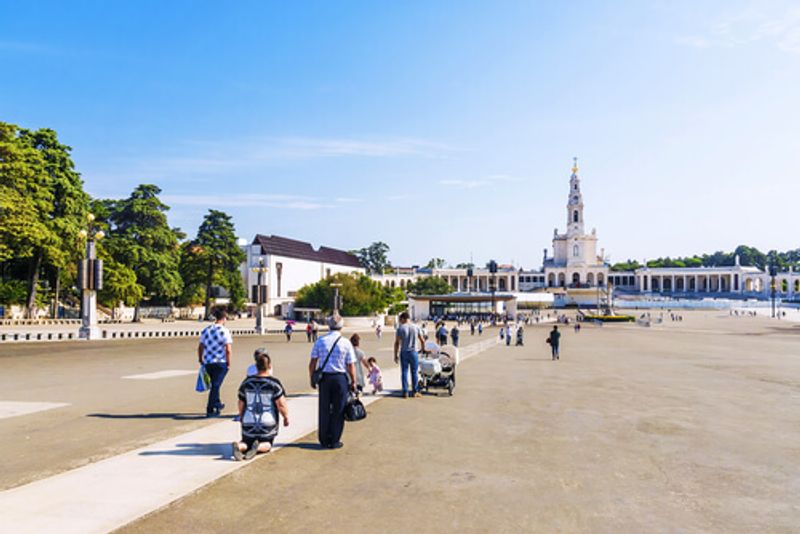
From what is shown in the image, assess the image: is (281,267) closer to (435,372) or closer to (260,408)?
(435,372)

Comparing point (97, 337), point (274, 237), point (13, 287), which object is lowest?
point (97, 337)

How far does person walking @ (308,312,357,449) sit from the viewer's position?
8.29 m

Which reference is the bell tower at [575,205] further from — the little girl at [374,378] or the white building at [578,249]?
the little girl at [374,378]

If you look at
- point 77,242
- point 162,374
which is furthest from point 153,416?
point 77,242

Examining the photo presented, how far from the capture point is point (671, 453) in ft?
27.8

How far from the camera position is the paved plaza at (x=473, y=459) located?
577cm

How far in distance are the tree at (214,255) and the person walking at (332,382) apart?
70723 mm

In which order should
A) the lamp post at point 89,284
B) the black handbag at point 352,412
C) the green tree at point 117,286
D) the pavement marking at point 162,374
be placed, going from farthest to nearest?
the green tree at point 117,286
the lamp post at point 89,284
the pavement marking at point 162,374
the black handbag at point 352,412

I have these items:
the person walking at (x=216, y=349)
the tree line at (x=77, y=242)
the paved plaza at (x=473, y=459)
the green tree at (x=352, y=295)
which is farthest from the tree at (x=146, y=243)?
the person walking at (x=216, y=349)

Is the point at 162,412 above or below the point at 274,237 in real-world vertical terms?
below

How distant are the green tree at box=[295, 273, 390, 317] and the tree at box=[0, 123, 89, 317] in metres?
29.4

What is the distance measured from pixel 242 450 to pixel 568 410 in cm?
683

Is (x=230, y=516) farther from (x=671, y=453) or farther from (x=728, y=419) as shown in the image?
(x=728, y=419)

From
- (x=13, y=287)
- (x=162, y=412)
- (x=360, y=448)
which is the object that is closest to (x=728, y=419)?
(x=360, y=448)
